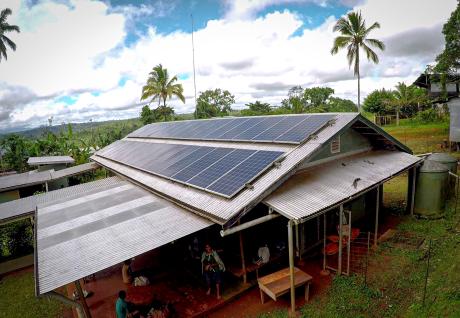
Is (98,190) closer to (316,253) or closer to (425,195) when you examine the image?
(316,253)

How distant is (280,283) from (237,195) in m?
2.99

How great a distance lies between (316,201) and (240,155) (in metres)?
3.33

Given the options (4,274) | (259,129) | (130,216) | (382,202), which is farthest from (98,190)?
(382,202)

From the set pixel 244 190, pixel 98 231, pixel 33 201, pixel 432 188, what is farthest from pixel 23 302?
pixel 432 188

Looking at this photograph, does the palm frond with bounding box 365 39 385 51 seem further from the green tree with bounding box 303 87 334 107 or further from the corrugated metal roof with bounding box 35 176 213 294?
the green tree with bounding box 303 87 334 107

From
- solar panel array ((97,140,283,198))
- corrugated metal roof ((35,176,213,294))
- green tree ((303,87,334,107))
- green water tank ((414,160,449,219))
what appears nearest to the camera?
corrugated metal roof ((35,176,213,294))

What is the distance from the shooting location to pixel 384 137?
12422 mm

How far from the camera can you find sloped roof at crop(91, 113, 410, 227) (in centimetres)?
758

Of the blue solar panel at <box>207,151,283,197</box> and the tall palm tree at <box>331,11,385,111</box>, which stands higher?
the tall palm tree at <box>331,11,385,111</box>

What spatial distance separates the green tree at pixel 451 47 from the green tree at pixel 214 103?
123 ft

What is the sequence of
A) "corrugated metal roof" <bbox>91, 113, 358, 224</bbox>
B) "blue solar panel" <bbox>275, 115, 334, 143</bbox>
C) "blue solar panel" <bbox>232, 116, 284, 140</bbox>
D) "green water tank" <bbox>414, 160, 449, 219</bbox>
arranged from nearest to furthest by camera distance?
"corrugated metal roof" <bbox>91, 113, 358, 224</bbox> < "blue solar panel" <bbox>275, 115, 334, 143</bbox> < "blue solar panel" <bbox>232, 116, 284, 140</bbox> < "green water tank" <bbox>414, 160, 449, 219</bbox>

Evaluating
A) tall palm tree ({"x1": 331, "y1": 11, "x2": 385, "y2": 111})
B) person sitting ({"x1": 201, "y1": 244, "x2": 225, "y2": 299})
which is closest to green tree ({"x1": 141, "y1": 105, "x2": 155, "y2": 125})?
tall palm tree ({"x1": 331, "y1": 11, "x2": 385, "y2": 111})

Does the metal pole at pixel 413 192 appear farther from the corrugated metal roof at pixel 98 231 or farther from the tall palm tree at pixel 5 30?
the tall palm tree at pixel 5 30

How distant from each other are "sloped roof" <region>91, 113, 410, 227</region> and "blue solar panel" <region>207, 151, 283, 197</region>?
0.66 ft
